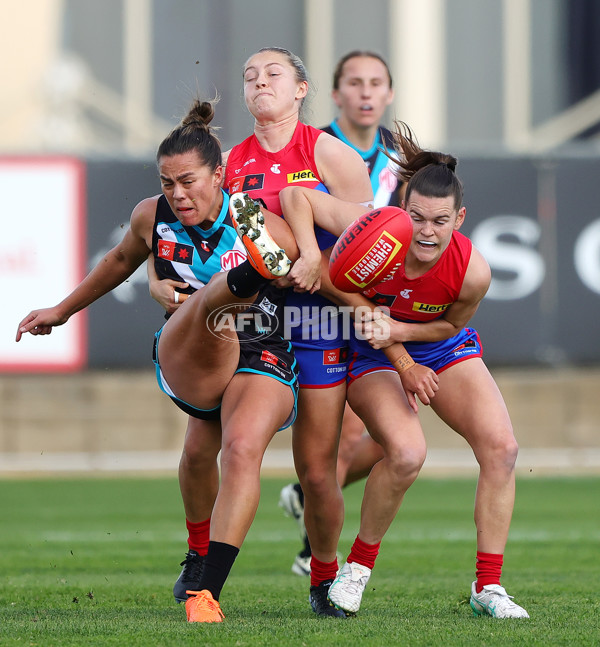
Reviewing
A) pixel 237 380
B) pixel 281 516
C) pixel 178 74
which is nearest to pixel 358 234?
pixel 237 380

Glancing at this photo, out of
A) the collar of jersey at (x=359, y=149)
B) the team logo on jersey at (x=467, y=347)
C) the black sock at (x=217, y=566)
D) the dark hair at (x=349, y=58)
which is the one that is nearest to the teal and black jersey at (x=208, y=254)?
the team logo on jersey at (x=467, y=347)

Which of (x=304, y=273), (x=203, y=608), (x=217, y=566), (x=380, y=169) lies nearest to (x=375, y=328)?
(x=304, y=273)

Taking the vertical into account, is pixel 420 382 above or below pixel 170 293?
below

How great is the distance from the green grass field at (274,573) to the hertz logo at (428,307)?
3.75ft

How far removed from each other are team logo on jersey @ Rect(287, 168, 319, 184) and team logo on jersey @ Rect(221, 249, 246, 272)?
13.6 inches

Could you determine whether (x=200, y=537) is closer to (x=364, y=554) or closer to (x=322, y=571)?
(x=322, y=571)

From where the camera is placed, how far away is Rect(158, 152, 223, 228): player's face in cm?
436

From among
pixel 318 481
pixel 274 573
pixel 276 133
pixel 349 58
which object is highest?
pixel 349 58

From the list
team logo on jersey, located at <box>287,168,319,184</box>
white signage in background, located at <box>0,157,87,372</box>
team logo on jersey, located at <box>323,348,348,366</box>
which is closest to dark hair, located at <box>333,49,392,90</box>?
team logo on jersey, located at <box>287,168,319,184</box>

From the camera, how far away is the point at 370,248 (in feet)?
13.8

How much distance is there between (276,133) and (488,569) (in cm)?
184

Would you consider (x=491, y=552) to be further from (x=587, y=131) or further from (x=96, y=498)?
(x=587, y=131)

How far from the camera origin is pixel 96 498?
9875 millimetres

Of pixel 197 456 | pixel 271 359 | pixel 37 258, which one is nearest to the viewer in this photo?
pixel 271 359
